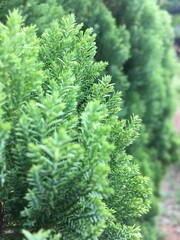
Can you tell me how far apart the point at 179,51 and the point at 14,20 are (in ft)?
40.4

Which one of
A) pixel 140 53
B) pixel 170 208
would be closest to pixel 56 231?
pixel 140 53

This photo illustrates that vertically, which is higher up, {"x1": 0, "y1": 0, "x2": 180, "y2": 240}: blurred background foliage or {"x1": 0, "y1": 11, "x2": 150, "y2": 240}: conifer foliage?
{"x1": 0, "y1": 0, "x2": 180, "y2": 240}: blurred background foliage

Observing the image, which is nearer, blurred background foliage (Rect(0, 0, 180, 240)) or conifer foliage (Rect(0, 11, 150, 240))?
conifer foliage (Rect(0, 11, 150, 240))

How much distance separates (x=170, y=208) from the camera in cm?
747

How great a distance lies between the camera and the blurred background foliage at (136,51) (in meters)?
2.92

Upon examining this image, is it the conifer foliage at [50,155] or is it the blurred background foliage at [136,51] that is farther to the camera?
the blurred background foliage at [136,51]

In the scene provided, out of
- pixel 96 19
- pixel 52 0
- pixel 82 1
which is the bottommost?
pixel 52 0

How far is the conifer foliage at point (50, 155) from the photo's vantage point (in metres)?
1.30

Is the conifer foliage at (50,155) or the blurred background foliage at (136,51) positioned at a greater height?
the blurred background foliage at (136,51)

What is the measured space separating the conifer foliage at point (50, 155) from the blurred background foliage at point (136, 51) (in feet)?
3.95

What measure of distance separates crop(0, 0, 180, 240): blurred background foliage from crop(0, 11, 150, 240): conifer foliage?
120 cm

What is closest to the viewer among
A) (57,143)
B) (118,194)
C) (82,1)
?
(57,143)

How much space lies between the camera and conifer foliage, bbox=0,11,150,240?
1.30 meters

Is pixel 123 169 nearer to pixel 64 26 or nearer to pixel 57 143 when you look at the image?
pixel 57 143
